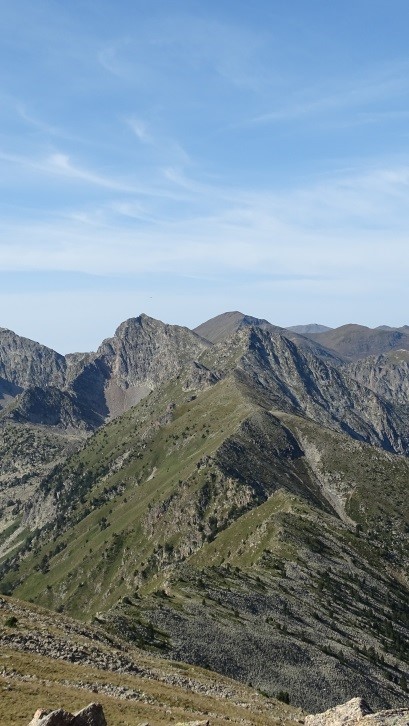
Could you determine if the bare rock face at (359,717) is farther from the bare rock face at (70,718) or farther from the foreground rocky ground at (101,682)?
the bare rock face at (70,718)

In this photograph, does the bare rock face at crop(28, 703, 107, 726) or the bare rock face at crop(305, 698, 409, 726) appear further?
the bare rock face at crop(305, 698, 409, 726)

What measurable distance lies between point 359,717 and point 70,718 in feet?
A: 59.3

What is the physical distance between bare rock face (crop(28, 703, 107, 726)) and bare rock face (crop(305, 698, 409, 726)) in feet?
50.9

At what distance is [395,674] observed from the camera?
119m

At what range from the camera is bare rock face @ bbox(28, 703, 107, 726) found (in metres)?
27.3

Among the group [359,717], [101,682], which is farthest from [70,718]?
[101,682]

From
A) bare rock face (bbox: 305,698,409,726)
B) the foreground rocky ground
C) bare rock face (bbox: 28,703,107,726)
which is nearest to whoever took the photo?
bare rock face (bbox: 28,703,107,726)

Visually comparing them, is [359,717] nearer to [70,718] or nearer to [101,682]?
[70,718]

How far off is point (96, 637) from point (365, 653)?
73.3m

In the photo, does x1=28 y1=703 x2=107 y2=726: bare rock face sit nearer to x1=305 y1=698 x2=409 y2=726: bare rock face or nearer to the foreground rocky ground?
the foreground rocky ground

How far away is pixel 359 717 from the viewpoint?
35.5m

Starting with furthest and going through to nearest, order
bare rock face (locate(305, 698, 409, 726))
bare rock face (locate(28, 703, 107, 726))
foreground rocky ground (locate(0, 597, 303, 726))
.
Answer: foreground rocky ground (locate(0, 597, 303, 726)) < bare rock face (locate(305, 698, 409, 726)) < bare rock face (locate(28, 703, 107, 726))

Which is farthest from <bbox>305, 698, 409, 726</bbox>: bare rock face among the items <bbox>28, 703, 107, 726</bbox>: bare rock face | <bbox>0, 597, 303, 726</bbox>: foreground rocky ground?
<bbox>28, 703, 107, 726</bbox>: bare rock face

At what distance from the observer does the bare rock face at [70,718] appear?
27297 mm
